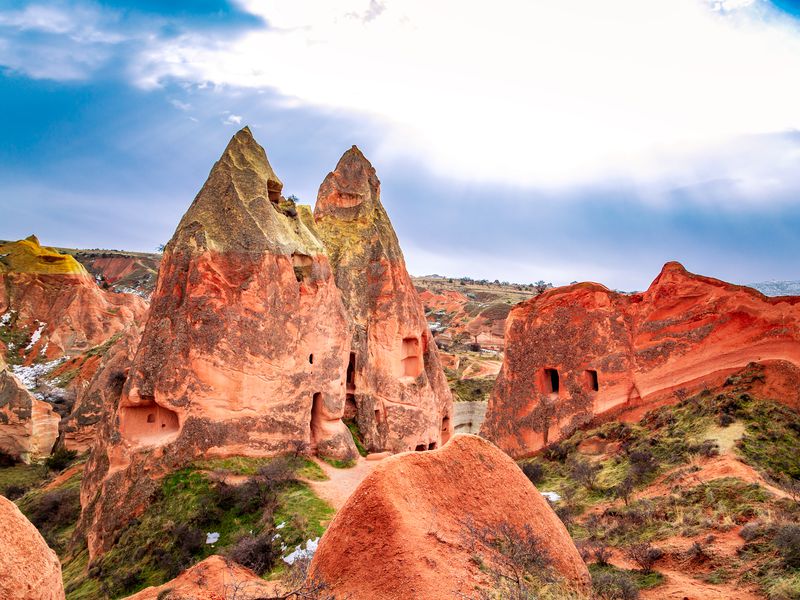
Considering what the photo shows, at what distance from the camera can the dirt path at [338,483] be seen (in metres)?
14.8

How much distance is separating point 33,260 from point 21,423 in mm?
24033

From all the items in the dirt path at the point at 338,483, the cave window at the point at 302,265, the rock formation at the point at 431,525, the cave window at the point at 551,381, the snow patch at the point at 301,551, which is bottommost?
the snow patch at the point at 301,551

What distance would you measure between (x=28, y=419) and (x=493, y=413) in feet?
78.0

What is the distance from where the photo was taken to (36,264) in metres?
46.5

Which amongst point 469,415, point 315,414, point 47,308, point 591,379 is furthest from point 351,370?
point 47,308

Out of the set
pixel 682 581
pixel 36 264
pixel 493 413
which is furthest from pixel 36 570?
pixel 36 264

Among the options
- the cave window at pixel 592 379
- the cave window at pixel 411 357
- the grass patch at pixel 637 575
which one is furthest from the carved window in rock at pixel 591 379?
the grass patch at pixel 637 575

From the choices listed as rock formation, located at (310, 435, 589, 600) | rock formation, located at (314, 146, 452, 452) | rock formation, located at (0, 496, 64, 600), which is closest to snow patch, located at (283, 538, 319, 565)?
rock formation, located at (310, 435, 589, 600)

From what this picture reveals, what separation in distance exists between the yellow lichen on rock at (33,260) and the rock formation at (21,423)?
19391mm

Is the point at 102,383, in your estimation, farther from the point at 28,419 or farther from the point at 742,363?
the point at 742,363

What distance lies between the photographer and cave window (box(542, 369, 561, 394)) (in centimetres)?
1984

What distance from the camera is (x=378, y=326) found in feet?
72.9

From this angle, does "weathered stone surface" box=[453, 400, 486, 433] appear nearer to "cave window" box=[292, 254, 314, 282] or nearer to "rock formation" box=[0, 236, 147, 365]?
"cave window" box=[292, 254, 314, 282]

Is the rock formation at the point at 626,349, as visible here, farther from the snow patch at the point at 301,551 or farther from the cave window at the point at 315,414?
the snow patch at the point at 301,551
